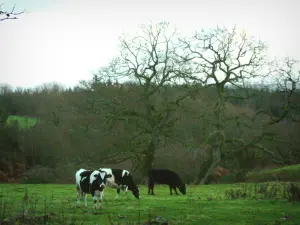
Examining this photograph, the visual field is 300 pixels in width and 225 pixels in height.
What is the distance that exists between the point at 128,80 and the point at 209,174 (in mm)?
11608

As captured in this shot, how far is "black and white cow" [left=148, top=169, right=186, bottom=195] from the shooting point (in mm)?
25359

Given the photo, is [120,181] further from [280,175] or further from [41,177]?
[41,177]

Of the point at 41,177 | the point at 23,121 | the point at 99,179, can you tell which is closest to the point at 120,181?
the point at 99,179

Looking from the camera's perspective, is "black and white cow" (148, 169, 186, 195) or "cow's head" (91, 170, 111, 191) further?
"black and white cow" (148, 169, 186, 195)

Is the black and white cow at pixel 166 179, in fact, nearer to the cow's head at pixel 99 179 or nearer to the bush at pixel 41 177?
the cow's head at pixel 99 179

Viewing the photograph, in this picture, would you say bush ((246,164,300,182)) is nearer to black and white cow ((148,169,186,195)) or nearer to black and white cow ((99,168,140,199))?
black and white cow ((148,169,186,195))

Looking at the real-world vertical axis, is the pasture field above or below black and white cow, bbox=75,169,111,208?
below

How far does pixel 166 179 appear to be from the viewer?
1017 inches

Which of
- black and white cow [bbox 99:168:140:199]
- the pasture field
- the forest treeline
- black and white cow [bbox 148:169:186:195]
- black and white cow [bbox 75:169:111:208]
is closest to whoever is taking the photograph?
the pasture field

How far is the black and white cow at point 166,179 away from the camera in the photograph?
25.4 m

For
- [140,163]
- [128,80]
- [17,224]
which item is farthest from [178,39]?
[17,224]

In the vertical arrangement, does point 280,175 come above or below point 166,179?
below

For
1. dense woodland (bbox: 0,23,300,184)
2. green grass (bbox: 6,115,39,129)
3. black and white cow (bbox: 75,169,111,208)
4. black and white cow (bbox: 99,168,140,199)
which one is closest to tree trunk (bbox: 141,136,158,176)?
dense woodland (bbox: 0,23,300,184)

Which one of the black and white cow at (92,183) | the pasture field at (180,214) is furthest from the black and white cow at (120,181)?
the pasture field at (180,214)
